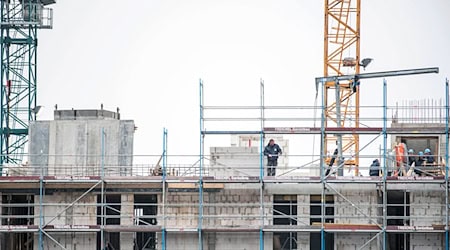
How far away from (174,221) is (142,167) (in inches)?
116

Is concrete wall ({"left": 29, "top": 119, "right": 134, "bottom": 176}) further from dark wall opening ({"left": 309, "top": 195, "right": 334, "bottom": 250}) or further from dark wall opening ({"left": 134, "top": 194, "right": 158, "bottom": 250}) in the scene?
dark wall opening ({"left": 309, "top": 195, "right": 334, "bottom": 250})

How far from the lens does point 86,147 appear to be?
6725 centimetres

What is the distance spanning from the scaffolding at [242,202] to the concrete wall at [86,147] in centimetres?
123

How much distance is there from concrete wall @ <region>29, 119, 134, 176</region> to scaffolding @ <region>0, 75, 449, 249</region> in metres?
1.23

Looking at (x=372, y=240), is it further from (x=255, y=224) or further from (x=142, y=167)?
(x=142, y=167)

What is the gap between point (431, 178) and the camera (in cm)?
6372

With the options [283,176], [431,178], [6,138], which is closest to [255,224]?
[283,176]

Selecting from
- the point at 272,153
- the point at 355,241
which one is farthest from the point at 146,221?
the point at 355,241

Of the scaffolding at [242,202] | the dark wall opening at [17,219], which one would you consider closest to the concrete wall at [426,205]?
the scaffolding at [242,202]

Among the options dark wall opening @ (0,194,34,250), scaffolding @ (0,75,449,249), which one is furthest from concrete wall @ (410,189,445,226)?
dark wall opening @ (0,194,34,250)

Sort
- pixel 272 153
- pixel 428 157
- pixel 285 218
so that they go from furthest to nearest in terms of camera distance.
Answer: pixel 428 157, pixel 285 218, pixel 272 153

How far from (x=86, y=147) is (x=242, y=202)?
7738 mm

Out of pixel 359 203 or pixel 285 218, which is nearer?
pixel 359 203

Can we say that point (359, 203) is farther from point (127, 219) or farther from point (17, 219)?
point (17, 219)
